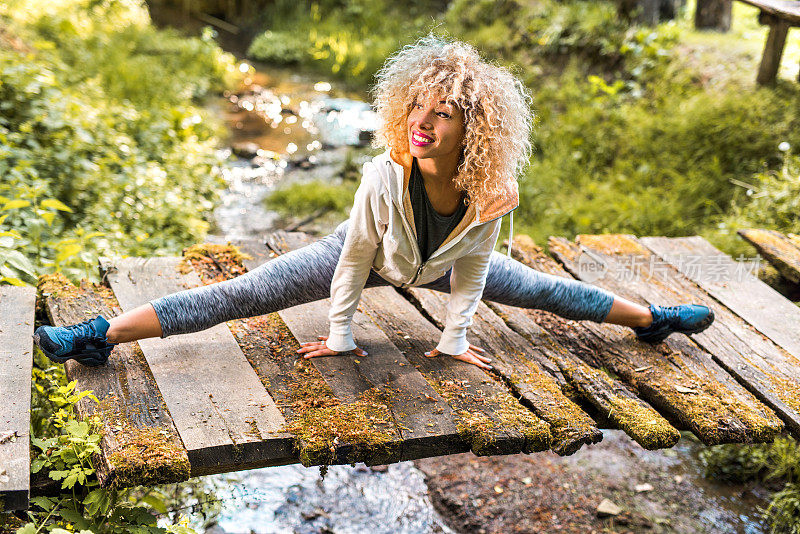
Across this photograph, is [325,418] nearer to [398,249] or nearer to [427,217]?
[398,249]

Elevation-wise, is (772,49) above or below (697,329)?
above

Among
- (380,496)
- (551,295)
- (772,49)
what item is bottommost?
(380,496)

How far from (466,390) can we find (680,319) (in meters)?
1.10

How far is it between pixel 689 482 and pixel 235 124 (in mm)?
6211

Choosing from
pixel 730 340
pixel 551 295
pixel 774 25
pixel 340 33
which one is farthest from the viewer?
pixel 340 33

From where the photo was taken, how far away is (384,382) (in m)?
2.84

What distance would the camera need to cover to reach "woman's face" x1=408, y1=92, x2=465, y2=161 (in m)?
2.45

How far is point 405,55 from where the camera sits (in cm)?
257

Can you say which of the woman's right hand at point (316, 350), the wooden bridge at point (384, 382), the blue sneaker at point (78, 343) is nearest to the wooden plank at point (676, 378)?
the wooden bridge at point (384, 382)

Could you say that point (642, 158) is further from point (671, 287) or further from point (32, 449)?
point (32, 449)

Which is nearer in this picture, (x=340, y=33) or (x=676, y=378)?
(x=676, y=378)

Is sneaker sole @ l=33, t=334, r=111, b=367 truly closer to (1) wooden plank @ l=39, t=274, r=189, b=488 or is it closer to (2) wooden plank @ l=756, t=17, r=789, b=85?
(1) wooden plank @ l=39, t=274, r=189, b=488

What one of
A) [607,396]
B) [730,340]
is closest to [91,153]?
[607,396]

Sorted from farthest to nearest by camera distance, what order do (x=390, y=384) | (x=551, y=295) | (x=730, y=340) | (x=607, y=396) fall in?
(x=730, y=340) → (x=551, y=295) → (x=607, y=396) → (x=390, y=384)
